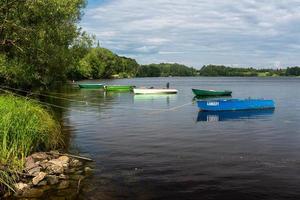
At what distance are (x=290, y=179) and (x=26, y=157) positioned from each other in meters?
12.6

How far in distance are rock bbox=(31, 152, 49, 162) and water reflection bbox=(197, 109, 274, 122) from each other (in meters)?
26.2

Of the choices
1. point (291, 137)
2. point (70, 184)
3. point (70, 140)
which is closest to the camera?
point (70, 184)

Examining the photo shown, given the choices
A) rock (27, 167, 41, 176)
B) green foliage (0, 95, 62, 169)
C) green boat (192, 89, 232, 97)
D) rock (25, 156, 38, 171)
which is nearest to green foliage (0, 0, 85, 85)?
green foliage (0, 95, 62, 169)

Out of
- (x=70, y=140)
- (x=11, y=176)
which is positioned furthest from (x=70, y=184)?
(x=70, y=140)

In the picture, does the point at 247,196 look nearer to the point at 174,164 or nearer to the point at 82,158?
the point at 174,164

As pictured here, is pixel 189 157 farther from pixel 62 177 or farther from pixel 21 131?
pixel 21 131

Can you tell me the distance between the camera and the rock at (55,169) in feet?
64.1

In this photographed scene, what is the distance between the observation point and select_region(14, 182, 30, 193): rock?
17016 mm

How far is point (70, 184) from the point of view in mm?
18438

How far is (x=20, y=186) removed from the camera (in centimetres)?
1727

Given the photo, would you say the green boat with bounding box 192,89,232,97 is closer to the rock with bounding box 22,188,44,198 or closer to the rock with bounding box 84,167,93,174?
the rock with bounding box 84,167,93,174

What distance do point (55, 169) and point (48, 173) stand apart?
0.60 meters

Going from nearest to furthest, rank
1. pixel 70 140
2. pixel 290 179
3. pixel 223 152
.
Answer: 1. pixel 290 179
2. pixel 223 152
3. pixel 70 140

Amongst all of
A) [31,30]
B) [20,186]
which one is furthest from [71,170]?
[31,30]
